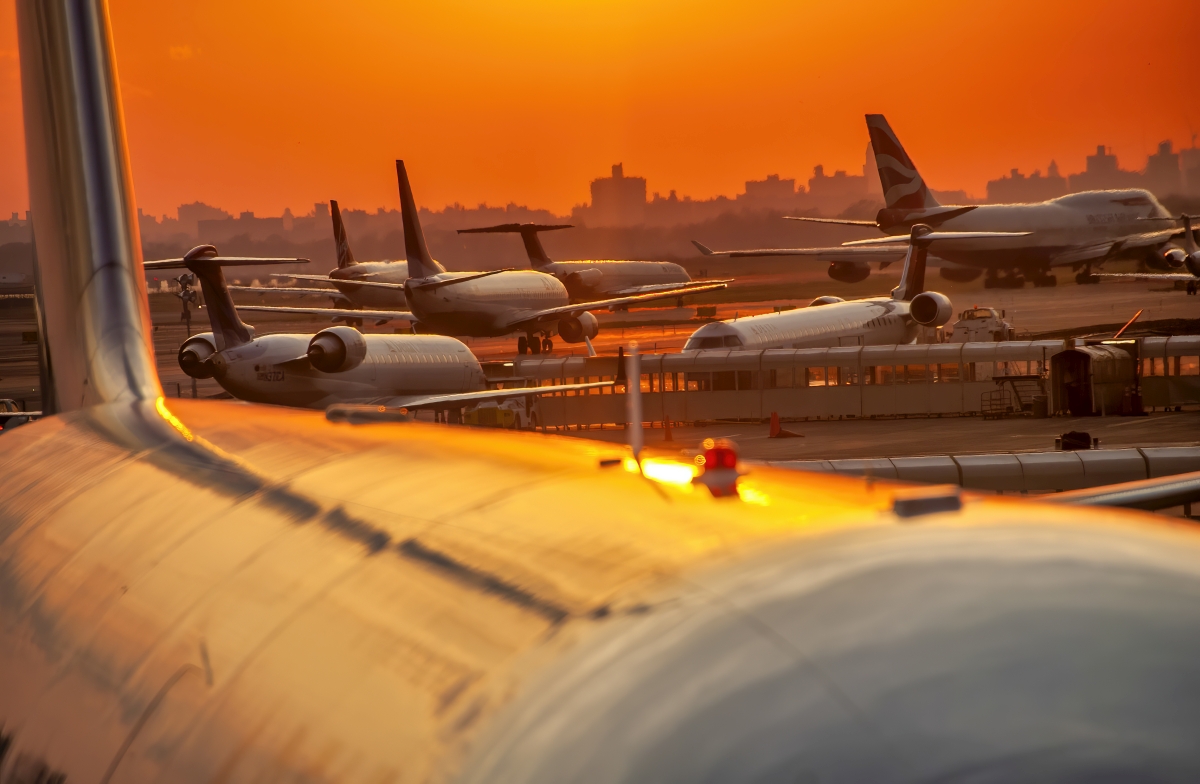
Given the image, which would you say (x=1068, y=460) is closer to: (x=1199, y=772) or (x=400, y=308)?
(x=1199, y=772)

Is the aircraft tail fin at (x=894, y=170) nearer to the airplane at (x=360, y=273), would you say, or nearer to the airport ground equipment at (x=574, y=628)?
the airplane at (x=360, y=273)

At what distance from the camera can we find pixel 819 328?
61406 mm

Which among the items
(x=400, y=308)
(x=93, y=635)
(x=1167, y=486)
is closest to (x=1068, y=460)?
(x=1167, y=486)

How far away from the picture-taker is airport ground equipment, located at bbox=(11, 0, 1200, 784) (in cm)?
213

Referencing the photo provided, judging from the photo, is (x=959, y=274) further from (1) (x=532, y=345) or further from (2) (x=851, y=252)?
(1) (x=532, y=345)

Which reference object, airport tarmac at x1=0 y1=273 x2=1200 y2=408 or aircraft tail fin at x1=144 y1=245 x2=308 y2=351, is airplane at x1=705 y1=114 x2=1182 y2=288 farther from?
aircraft tail fin at x1=144 y1=245 x2=308 y2=351

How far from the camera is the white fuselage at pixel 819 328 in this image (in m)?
56.7

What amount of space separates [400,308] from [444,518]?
5053 inches

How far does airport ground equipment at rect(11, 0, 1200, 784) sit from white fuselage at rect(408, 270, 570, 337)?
6917 cm

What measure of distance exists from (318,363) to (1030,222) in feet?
246

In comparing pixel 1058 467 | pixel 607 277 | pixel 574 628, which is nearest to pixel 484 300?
pixel 607 277

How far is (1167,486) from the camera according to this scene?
17.5 feet

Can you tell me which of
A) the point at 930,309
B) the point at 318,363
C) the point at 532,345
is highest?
the point at 318,363

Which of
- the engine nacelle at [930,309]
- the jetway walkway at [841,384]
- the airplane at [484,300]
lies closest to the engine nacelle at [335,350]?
the jetway walkway at [841,384]
